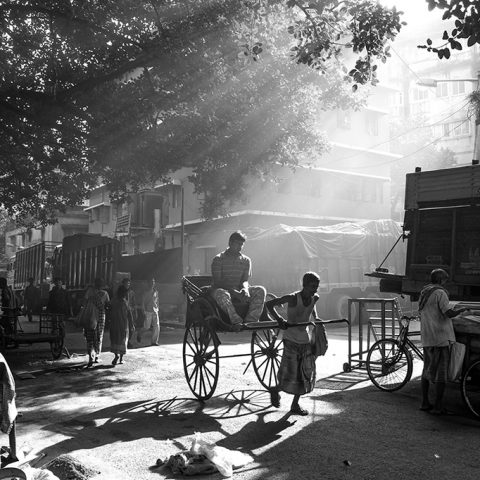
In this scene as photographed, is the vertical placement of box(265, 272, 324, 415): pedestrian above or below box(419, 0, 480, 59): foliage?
below

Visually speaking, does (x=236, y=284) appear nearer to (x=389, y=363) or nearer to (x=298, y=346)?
(x=298, y=346)

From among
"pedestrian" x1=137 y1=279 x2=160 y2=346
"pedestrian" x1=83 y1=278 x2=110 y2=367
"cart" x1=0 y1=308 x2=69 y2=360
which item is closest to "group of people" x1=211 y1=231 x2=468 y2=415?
"pedestrian" x1=83 y1=278 x2=110 y2=367

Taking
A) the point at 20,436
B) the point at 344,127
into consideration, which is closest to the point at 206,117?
the point at 20,436

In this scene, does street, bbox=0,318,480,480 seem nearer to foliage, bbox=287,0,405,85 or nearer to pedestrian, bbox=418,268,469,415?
pedestrian, bbox=418,268,469,415

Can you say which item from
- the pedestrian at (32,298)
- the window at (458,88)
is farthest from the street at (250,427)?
the window at (458,88)

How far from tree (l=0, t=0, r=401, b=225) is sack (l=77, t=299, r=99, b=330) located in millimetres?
4060

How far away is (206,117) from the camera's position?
13.5 m

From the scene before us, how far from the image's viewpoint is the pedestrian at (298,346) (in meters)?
6.59

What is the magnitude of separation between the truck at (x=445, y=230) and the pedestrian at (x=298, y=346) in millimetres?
2599

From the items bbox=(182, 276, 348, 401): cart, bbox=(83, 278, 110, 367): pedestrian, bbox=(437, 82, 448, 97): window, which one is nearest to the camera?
bbox=(182, 276, 348, 401): cart

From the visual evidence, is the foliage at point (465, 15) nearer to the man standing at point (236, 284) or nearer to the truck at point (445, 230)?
the truck at point (445, 230)

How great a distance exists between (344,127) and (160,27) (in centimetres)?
2193

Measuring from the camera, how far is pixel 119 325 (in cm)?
1112

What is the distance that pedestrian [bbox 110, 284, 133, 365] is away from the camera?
1108 centimetres
